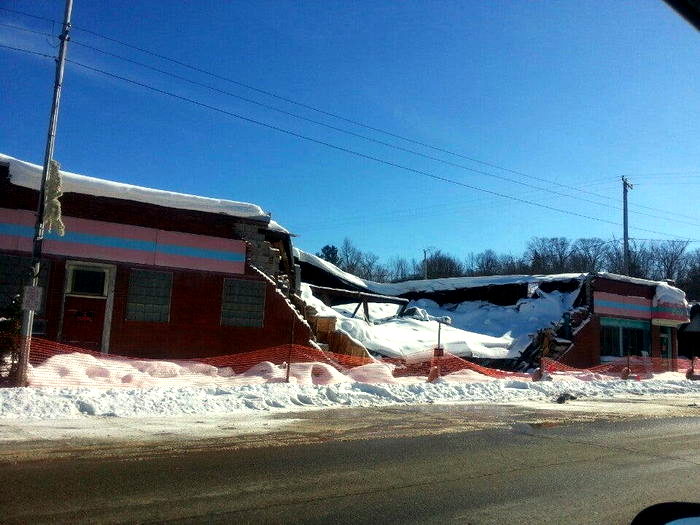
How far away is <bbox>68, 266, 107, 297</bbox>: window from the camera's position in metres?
15.6

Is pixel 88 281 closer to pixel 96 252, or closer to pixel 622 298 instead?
pixel 96 252

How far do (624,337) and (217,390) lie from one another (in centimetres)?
2406

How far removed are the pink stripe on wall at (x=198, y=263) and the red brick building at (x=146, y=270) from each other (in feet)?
0.09

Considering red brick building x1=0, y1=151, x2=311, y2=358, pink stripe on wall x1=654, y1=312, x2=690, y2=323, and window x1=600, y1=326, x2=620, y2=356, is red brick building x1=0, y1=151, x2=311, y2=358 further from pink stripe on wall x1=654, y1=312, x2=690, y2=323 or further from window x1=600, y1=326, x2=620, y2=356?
pink stripe on wall x1=654, y1=312, x2=690, y2=323

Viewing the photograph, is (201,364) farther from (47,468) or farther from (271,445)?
(47,468)

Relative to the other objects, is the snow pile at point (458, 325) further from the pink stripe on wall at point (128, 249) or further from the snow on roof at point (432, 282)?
the pink stripe on wall at point (128, 249)

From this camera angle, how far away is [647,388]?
21938 millimetres

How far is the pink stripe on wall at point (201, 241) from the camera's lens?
54.5 feet

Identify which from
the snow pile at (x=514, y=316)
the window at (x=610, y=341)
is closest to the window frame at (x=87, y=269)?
the snow pile at (x=514, y=316)

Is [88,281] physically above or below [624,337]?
above

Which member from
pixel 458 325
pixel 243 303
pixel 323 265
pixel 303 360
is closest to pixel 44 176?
pixel 243 303

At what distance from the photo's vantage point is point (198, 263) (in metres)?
17.0

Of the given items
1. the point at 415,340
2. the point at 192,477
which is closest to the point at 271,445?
the point at 192,477

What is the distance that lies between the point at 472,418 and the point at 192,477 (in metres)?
7.21
